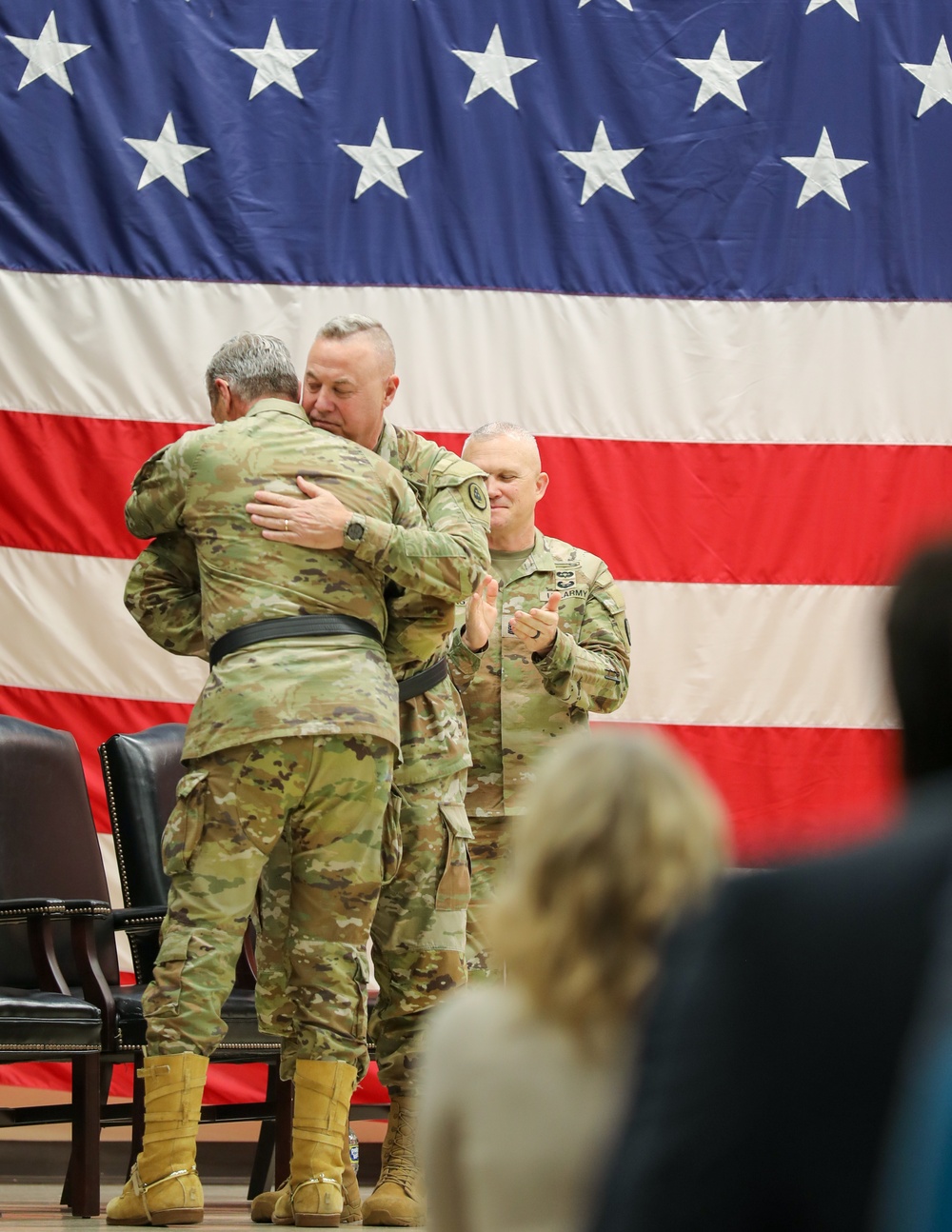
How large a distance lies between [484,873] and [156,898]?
80 centimetres

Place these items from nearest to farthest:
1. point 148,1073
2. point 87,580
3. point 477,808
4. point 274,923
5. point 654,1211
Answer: point 654,1211 < point 148,1073 < point 274,923 < point 477,808 < point 87,580

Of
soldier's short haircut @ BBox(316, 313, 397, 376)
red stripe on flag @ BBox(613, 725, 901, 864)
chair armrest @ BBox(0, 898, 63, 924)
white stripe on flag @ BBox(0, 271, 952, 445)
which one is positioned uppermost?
white stripe on flag @ BBox(0, 271, 952, 445)

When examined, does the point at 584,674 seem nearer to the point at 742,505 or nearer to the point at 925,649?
the point at 742,505

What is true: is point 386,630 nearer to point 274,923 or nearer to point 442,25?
point 274,923

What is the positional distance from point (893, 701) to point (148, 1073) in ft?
7.60

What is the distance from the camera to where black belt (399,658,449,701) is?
3209 mm

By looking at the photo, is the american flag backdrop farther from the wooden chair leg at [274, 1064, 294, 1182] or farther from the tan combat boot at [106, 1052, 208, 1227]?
the tan combat boot at [106, 1052, 208, 1227]

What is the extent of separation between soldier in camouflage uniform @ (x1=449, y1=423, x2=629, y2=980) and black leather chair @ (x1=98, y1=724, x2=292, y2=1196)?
1.76 ft

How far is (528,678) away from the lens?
3854mm

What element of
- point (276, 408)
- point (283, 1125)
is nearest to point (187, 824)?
point (276, 408)

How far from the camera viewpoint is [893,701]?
67cm

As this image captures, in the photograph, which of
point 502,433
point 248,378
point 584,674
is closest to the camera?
point 248,378

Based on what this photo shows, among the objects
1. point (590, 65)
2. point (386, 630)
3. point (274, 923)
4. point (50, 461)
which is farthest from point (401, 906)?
point (590, 65)

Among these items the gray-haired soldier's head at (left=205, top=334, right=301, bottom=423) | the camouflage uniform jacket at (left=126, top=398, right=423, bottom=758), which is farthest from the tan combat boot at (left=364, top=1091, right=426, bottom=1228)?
the gray-haired soldier's head at (left=205, top=334, right=301, bottom=423)
